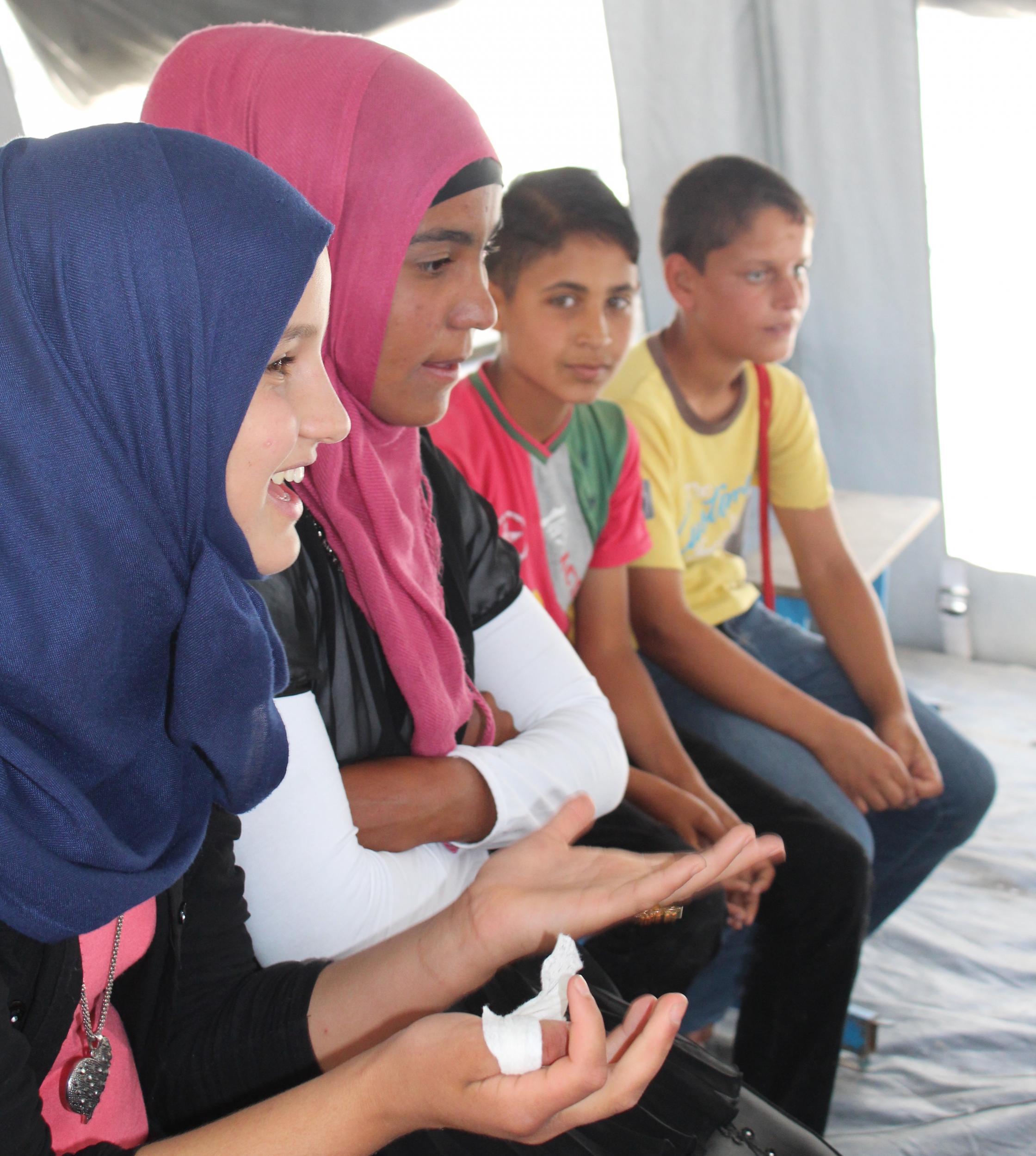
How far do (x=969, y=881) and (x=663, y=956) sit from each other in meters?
1.09

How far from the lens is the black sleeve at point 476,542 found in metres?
1.22

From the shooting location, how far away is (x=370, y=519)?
1050mm

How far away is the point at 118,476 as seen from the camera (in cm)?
66

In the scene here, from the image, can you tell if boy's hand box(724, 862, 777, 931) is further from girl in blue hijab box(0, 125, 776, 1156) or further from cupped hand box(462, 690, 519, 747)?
girl in blue hijab box(0, 125, 776, 1156)

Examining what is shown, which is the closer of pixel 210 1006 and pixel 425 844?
pixel 210 1006

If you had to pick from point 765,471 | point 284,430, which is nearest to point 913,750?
point 765,471

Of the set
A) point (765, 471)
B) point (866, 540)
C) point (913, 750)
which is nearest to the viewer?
point (913, 750)

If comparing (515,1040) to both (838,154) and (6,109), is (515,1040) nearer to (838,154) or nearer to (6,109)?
(6,109)

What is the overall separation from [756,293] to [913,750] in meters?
0.80

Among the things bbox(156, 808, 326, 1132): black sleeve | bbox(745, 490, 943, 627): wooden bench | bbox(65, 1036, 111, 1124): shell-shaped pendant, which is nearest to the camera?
bbox(65, 1036, 111, 1124): shell-shaped pendant

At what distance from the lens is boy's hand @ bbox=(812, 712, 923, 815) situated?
160 cm

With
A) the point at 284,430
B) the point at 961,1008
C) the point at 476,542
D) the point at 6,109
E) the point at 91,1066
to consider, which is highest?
the point at 6,109

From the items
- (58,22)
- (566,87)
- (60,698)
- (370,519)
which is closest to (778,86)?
(566,87)

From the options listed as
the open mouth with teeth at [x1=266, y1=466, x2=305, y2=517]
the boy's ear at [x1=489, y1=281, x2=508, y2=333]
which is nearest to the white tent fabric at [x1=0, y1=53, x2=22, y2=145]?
the boy's ear at [x1=489, y1=281, x2=508, y2=333]
